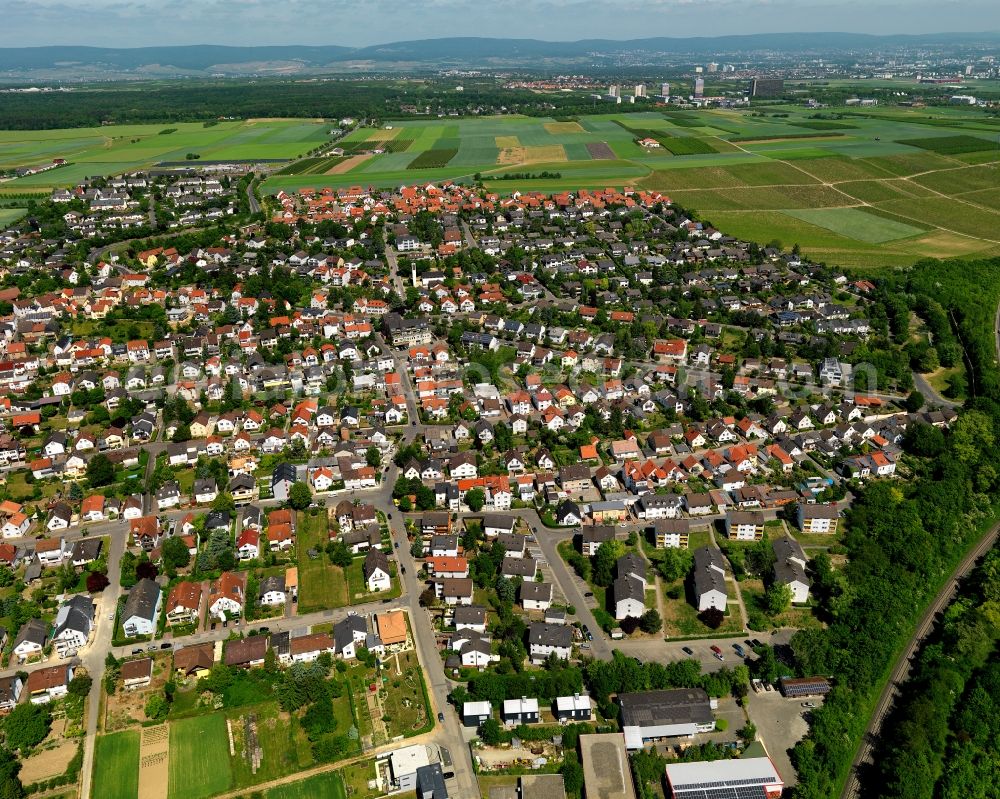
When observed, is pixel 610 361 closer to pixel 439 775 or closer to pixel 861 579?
pixel 861 579

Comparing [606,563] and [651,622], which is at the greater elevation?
[606,563]

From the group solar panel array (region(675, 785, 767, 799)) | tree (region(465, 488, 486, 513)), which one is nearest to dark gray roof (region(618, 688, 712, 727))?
solar panel array (region(675, 785, 767, 799))

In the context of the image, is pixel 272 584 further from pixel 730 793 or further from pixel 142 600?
pixel 730 793

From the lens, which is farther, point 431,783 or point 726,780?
point 726,780

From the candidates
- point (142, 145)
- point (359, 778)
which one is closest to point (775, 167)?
point (359, 778)

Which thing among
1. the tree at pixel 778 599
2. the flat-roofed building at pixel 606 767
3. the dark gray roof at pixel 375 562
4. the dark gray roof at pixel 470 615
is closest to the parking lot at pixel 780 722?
the tree at pixel 778 599
